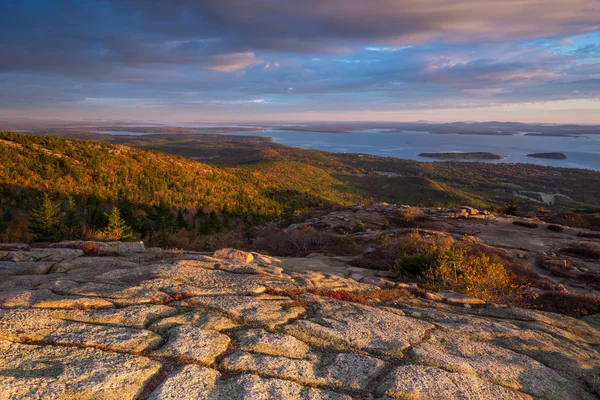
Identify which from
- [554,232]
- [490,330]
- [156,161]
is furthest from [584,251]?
[156,161]

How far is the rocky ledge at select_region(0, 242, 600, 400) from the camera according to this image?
146 inches

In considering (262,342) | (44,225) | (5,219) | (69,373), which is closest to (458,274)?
(262,342)

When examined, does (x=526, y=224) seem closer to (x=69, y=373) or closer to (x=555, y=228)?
(x=555, y=228)

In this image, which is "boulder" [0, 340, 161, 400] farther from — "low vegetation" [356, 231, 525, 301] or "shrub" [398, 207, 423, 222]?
"shrub" [398, 207, 423, 222]

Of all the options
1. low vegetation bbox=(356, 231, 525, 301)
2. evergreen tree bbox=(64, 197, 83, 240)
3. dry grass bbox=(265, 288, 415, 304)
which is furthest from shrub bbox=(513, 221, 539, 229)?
evergreen tree bbox=(64, 197, 83, 240)

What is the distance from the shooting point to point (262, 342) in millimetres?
4820

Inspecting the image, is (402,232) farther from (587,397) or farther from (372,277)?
(587,397)

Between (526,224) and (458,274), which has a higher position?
(458,274)

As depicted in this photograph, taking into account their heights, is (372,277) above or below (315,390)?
below

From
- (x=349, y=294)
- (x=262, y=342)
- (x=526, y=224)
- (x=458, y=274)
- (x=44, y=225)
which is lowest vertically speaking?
(x=526, y=224)

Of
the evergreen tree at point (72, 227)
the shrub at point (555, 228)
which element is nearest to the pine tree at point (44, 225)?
the evergreen tree at point (72, 227)

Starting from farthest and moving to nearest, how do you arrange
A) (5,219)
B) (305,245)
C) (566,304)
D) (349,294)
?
(5,219) < (305,245) < (566,304) < (349,294)

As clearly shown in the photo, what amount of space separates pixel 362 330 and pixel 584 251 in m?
17.4

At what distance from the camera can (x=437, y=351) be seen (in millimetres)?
5172
